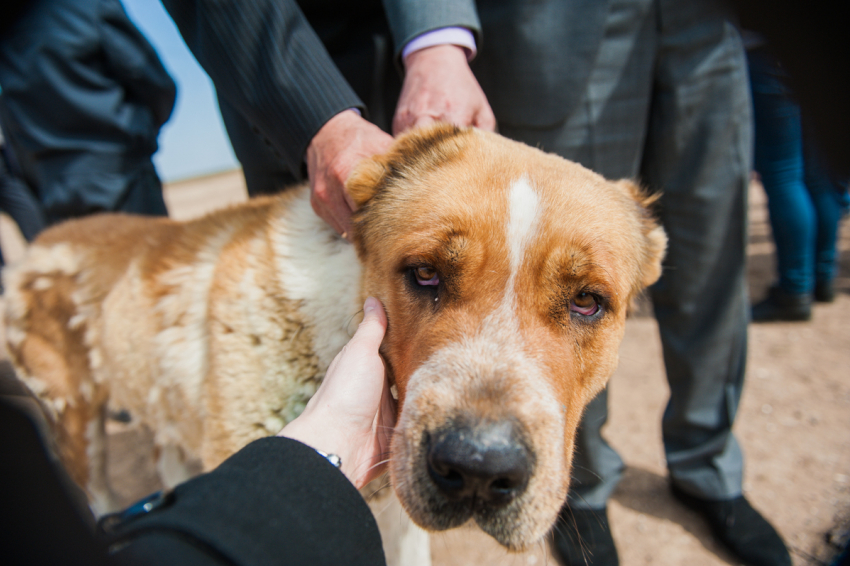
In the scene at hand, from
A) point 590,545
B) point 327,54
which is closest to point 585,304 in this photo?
point 327,54

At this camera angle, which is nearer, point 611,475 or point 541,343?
point 541,343

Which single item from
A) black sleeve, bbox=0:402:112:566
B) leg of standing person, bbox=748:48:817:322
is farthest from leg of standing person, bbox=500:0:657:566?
leg of standing person, bbox=748:48:817:322

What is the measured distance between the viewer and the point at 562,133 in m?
2.75

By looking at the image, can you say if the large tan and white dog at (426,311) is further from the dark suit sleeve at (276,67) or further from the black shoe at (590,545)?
the black shoe at (590,545)

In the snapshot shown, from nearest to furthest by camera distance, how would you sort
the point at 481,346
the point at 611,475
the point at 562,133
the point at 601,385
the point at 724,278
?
the point at 481,346, the point at 601,385, the point at 562,133, the point at 724,278, the point at 611,475

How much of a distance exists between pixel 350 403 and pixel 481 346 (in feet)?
1.58

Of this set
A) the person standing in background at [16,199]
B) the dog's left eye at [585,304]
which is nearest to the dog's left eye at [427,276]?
the dog's left eye at [585,304]

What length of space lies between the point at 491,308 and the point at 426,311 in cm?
25

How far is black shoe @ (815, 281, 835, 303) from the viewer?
5957 mm

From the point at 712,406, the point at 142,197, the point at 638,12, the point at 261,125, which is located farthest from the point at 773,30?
the point at 142,197

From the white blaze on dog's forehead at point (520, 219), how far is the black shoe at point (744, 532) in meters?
2.68

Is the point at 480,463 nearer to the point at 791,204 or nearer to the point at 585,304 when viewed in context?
the point at 585,304

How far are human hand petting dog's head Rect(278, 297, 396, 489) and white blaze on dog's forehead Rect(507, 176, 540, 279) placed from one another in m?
0.56

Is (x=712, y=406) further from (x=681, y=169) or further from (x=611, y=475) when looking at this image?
(x=681, y=169)
